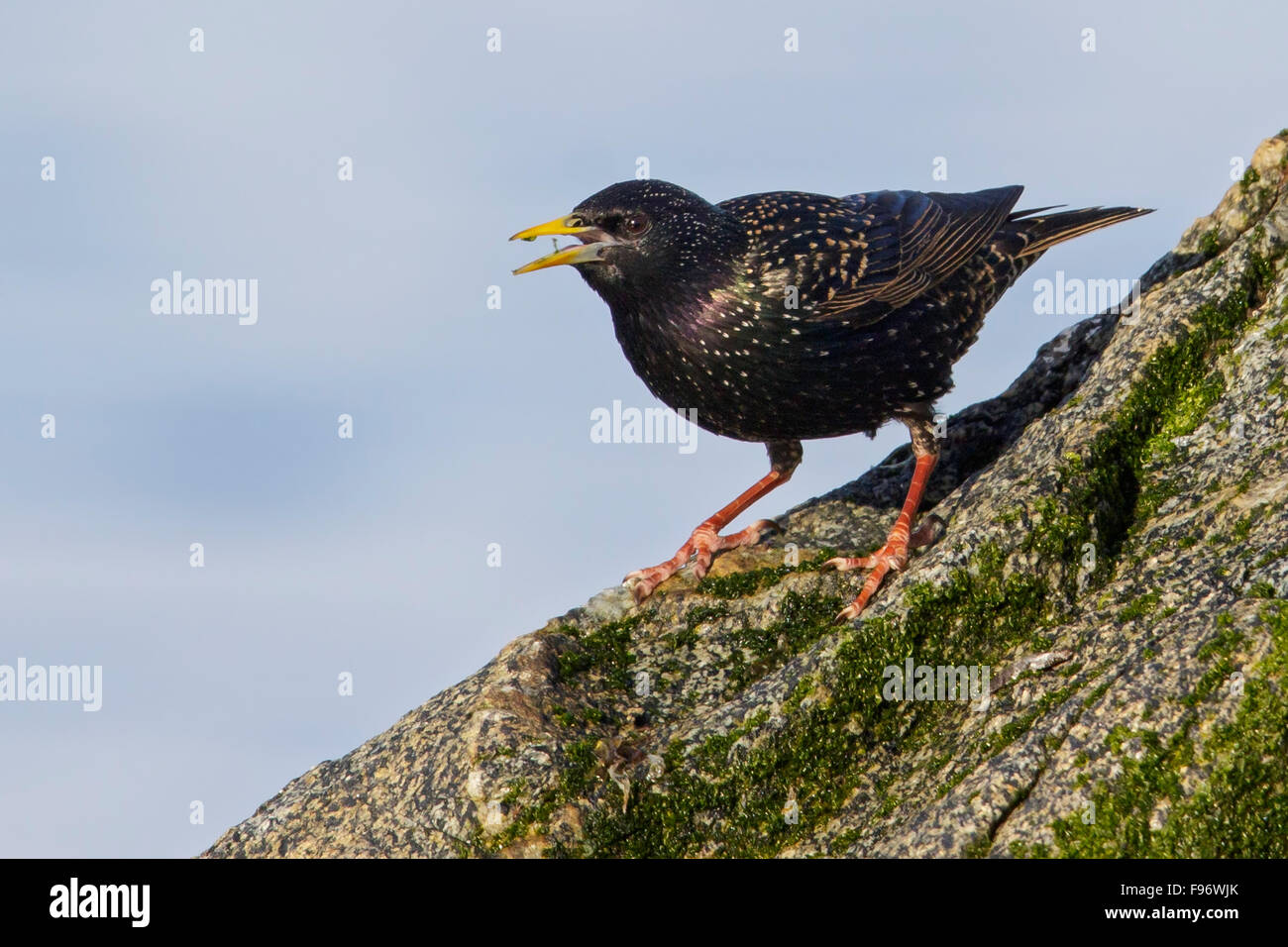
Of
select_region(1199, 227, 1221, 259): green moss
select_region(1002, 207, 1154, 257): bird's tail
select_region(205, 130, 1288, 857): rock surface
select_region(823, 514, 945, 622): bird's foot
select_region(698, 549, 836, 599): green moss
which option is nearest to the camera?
select_region(205, 130, 1288, 857): rock surface

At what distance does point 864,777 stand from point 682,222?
3.55 metres

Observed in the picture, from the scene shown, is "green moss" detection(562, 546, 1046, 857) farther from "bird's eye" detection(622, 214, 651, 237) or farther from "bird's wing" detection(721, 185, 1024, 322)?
"bird's eye" detection(622, 214, 651, 237)

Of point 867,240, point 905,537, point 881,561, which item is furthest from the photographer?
point 867,240

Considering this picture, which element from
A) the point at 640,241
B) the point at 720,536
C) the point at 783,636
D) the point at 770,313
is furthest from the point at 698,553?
the point at 640,241

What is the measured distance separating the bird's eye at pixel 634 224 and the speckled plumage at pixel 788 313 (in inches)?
1.8

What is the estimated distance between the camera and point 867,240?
8.35 m

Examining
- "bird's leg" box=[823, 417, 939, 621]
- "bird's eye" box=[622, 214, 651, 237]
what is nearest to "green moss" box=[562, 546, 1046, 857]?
"bird's leg" box=[823, 417, 939, 621]

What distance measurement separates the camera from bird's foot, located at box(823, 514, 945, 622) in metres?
6.73

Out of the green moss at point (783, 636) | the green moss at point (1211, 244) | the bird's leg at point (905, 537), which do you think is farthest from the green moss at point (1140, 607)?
the green moss at point (1211, 244)

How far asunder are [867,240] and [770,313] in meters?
1.06

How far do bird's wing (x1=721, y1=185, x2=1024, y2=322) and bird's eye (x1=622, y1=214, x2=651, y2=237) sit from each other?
0.76m

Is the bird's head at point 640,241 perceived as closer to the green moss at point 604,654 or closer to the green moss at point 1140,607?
the green moss at point 604,654

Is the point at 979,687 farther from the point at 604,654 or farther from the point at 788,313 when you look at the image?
the point at 788,313
